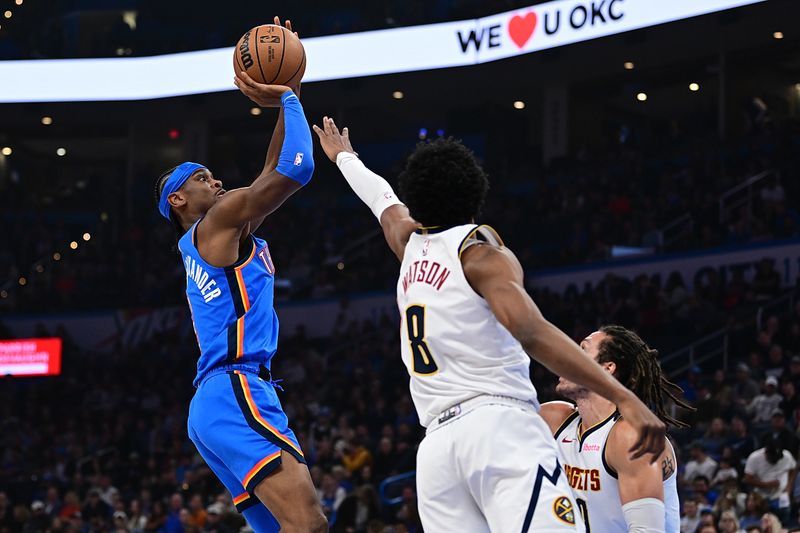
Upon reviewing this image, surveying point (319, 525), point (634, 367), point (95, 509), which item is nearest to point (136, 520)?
point (95, 509)

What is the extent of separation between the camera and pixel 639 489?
4.28 metres

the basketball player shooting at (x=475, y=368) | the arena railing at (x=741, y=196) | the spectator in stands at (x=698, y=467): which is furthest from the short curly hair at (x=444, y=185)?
the arena railing at (x=741, y=196)

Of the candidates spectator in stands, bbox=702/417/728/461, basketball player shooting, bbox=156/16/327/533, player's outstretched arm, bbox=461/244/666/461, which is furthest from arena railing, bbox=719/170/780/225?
player's outstretched arm, bbox=461/244/666/461

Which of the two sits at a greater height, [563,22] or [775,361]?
[563,22]

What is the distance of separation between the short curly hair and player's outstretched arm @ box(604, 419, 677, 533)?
117 cm

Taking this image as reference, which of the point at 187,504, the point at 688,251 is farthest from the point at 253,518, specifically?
the point at 688,251

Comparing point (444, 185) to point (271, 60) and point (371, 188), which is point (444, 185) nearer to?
point (371, 188)

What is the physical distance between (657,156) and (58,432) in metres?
12.4

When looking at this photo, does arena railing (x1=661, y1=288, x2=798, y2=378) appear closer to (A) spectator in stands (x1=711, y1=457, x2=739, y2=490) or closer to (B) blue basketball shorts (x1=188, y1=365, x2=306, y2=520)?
(A) spectator in stands (x1=711, y1=457, x2=739, y2=490)

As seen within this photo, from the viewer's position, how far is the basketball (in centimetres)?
572

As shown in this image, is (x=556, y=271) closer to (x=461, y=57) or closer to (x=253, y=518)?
(x=461, y=57)

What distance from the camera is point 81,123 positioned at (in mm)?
28734

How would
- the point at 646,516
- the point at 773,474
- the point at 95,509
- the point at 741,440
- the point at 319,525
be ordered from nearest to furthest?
1. the point at 646,516
2. the point at 319,525
3. the point at 773,474
4. the point at 741,440
5. the point at 95,509

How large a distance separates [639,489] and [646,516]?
0.12m
